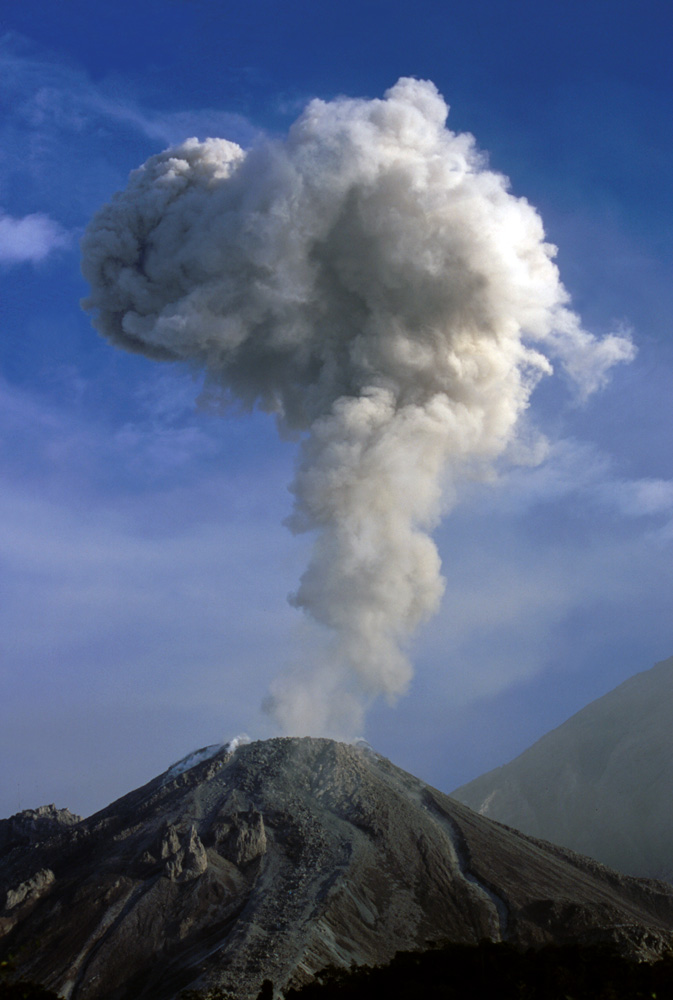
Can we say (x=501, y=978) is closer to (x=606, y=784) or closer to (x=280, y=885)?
(x=280, y=885)

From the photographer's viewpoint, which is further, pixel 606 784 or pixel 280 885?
pixel 606 784

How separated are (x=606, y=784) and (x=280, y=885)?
202ft

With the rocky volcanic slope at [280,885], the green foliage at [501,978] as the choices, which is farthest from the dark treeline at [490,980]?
the rocky volcanic slope at [280,885]

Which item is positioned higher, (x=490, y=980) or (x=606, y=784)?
(x=606, y=784)

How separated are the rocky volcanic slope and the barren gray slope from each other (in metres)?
27.6

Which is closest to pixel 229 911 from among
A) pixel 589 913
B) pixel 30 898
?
pixel 30 898

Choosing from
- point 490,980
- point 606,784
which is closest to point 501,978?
point 490,980

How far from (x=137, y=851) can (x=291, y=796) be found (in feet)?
38.5

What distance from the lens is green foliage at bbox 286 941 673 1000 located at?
88.5 ft

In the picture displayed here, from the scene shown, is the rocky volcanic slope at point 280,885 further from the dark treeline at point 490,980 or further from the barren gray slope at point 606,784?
the barren gray slope at point 606,784

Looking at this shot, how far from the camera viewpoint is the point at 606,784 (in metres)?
97.9

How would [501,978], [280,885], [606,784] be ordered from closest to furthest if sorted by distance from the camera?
1. [501,978]
2. [280,885]
3. [606,784]

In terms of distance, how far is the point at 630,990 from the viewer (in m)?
26.1

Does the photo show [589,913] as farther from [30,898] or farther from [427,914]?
[30,898]
